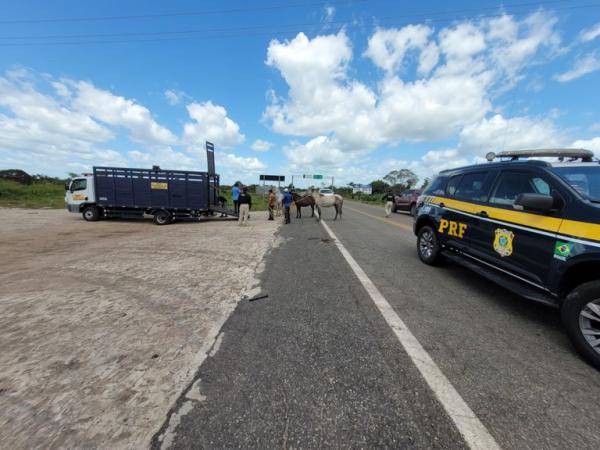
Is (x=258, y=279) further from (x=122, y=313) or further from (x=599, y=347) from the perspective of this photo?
(x=599, y=347)

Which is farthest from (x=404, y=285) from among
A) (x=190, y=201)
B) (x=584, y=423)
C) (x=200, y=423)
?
(x=190, y=201)

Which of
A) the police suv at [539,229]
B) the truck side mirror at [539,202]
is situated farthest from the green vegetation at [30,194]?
the truck side mirror at [539,202]

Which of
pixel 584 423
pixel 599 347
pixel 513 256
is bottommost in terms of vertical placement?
pixel 584 423

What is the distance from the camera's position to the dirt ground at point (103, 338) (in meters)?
1.76

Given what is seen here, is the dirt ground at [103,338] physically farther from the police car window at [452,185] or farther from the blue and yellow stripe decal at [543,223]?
the police car window at [452,185]

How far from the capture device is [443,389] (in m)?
2.11

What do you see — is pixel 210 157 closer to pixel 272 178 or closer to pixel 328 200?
pixel 328 200

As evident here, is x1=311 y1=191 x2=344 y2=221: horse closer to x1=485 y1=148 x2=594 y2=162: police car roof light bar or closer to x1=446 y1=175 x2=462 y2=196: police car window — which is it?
x1=446 y1=175 x2=462 y2=196: police car window

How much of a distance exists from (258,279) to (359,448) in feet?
11.1

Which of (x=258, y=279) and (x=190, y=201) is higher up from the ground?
(x=190, y=201)

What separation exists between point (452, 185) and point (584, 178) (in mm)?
2158

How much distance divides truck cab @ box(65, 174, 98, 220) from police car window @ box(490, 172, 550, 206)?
1701 cm

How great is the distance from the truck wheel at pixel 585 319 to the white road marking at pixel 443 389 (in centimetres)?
152

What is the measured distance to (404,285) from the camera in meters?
4.53
